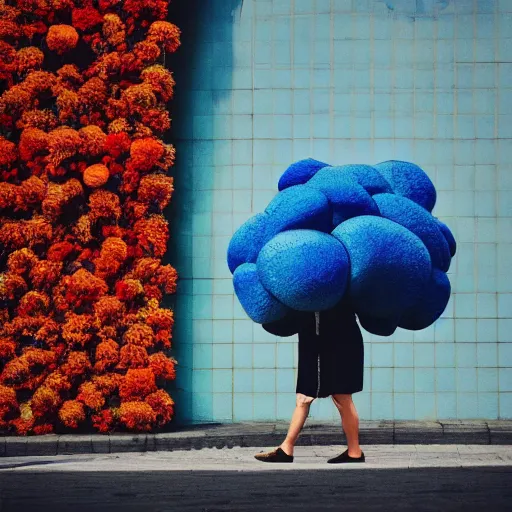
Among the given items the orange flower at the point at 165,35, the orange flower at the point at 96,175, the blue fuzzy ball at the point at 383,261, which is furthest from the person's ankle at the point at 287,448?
the orange flower at the point at 165,35

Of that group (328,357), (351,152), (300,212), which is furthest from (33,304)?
(300,212)

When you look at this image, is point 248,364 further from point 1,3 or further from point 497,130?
point 1,3

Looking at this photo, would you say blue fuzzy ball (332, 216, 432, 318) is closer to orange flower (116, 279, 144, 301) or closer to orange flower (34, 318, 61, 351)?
orange flower (116, 279, 144, 301)

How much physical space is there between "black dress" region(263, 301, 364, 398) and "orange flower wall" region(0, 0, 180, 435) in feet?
7.69

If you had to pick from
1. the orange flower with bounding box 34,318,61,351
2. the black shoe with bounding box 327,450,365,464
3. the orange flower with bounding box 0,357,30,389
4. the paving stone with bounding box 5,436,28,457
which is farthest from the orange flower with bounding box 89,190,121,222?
the black shoe with bounding box 327,450,365,464

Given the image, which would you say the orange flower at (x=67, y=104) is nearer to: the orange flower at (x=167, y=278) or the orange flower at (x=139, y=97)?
the orange flower at (x=139, y=97)

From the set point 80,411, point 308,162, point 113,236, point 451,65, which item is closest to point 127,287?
point 113,236

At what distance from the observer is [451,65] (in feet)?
39.5

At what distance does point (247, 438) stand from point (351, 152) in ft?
10.2

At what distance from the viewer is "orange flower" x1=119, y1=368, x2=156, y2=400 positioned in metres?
11.4

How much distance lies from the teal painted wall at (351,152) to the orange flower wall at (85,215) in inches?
21.9

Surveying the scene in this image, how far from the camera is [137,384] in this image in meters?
11.4

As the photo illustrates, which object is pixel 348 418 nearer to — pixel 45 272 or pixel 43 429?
pixel 43 429

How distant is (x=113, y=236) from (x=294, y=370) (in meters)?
2.27
